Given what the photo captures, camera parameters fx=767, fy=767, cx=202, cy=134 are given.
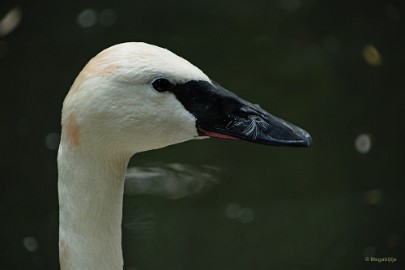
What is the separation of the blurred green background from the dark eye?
A: 3.54 ft

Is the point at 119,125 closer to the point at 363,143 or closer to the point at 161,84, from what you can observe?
the point at 161,84

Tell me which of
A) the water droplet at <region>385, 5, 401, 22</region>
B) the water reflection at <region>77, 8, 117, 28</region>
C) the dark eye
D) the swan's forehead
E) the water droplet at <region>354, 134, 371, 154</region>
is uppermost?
the water reflection at <region>77, 8, 117, 28</region>

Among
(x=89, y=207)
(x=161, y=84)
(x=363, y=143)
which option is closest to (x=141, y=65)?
(x=161, y=84)

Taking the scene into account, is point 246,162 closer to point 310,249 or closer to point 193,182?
point 193,182

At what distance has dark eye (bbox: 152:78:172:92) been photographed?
129 cm

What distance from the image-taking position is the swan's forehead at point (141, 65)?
4.20 feet

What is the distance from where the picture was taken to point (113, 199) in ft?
4.59

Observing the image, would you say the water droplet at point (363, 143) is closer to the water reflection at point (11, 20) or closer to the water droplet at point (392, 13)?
the water droplet at point (392, 13)

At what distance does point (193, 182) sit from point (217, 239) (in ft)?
0.67

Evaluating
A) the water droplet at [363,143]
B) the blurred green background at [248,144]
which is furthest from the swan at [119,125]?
the water droplet at [363,143]

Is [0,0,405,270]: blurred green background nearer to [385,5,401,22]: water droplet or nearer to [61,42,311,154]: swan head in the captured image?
[385,5,401,22]: water droplet

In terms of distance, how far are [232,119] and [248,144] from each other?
111 centimetres

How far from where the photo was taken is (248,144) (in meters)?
2.46

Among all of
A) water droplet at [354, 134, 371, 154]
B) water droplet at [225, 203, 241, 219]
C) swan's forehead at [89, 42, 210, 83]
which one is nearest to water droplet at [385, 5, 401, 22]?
water droplet at [354, 134, 371, 154]
